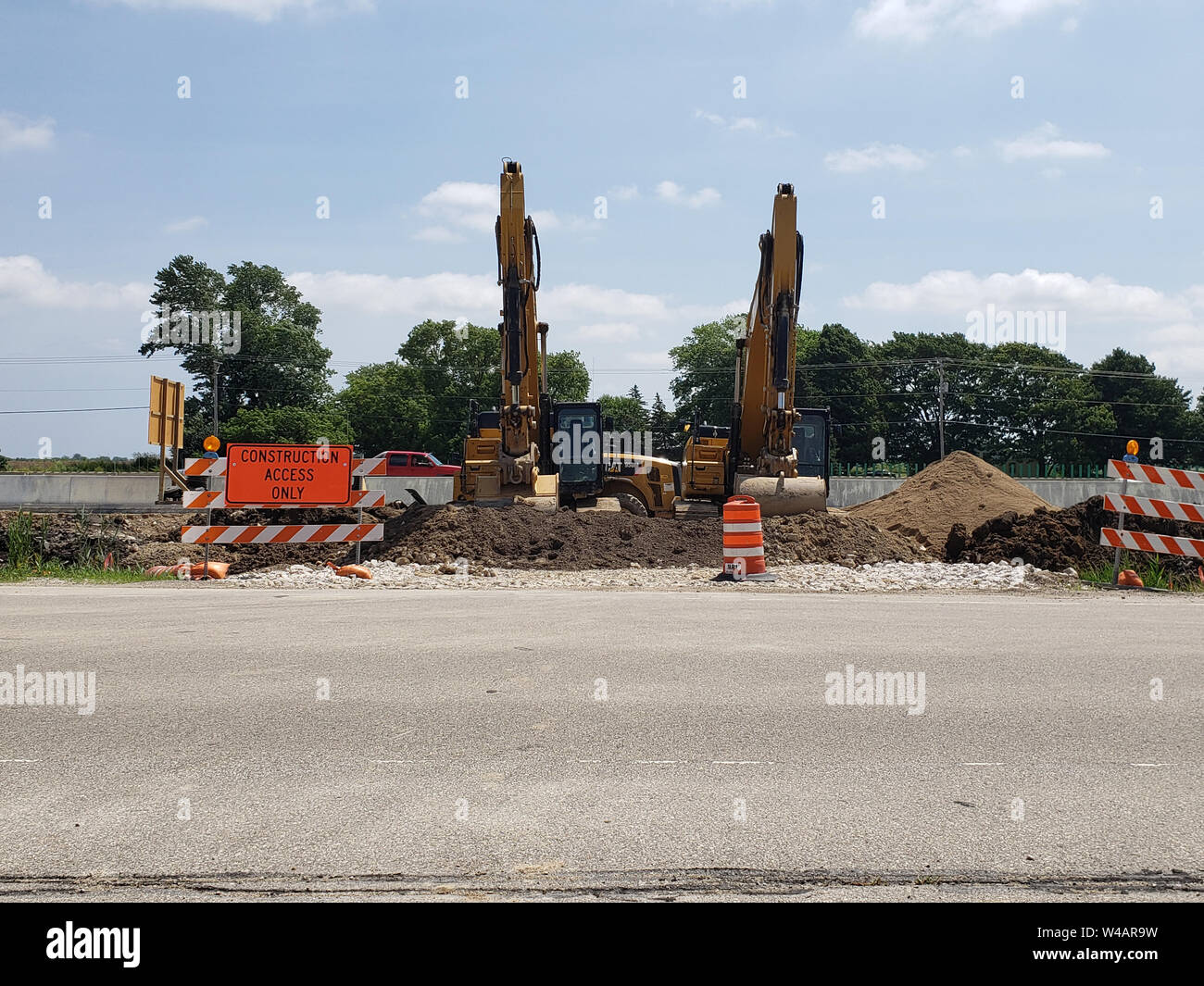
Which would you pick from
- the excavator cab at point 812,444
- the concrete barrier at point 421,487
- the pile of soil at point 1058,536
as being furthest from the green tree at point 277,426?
the pile of soil at point 1058,536

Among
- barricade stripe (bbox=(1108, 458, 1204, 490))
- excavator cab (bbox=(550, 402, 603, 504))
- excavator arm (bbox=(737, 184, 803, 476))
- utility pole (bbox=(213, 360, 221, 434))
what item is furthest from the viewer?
utility pole (bbox=(213, 360, 221, 434))

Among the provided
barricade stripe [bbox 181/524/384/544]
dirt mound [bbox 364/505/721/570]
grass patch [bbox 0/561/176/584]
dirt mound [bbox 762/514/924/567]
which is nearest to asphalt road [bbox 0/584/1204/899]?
barricade stripe [bbox 181/524/384/544]

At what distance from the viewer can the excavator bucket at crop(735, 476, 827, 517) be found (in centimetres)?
2452

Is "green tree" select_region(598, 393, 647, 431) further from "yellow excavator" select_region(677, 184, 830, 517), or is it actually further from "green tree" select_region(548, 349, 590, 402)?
"yellow excavator" select_region(677, 184, 830, 517)

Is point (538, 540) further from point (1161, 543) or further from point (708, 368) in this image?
point (708, 368)

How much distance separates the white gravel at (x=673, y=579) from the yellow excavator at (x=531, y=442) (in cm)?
513

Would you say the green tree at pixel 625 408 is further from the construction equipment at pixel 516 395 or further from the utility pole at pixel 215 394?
the construction equipment at pixel 516 395

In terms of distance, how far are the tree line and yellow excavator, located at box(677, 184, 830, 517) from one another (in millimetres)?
58633

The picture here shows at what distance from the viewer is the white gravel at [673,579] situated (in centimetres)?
1581

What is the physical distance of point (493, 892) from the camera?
3.56 metres

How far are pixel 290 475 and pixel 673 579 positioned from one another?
21.0 feet

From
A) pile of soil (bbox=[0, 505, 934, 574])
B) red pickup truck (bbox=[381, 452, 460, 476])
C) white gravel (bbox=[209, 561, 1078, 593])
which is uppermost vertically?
red pickup truck (bbox=[381, 452, 460, 476])

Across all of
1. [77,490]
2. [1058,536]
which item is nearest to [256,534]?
[1058,536]
